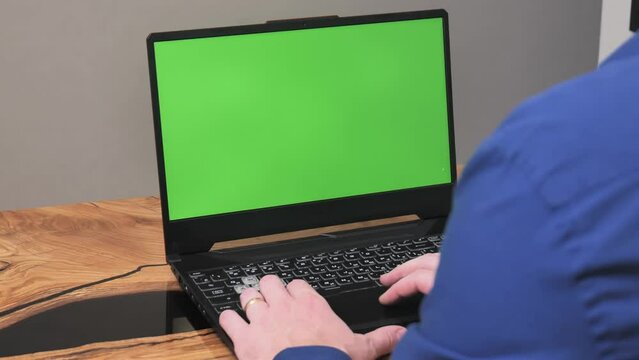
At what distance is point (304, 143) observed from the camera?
1311 mm

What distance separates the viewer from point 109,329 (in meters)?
1.09

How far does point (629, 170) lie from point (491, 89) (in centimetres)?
232

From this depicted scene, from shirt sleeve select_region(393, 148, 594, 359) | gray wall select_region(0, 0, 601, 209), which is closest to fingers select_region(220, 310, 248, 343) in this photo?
shirt sleeve select_region(393, 148, 594, 359)

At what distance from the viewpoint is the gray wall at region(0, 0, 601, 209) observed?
7.59ft

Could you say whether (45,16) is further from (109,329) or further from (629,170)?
(629,170)

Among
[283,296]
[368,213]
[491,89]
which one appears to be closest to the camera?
[283,296]

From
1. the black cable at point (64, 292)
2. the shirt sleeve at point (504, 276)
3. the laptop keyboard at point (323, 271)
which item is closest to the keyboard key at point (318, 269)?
the laptop keyboard at point (323, 271)

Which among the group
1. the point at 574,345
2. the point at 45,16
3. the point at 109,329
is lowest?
the point at 109,329

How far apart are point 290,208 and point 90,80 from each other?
4.04 feet

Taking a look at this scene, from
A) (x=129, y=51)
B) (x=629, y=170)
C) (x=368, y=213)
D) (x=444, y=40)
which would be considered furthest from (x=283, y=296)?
(x=129, y=51)

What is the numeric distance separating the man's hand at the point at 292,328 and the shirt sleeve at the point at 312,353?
0.02 m

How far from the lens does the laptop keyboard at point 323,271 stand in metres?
1.12

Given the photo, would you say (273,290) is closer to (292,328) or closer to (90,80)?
(292,328)

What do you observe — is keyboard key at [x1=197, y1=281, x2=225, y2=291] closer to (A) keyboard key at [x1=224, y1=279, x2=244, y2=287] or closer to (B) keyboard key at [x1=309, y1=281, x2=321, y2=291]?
(A) keyboard key at [x1=224, y1=279, x2=244, y2=287]
